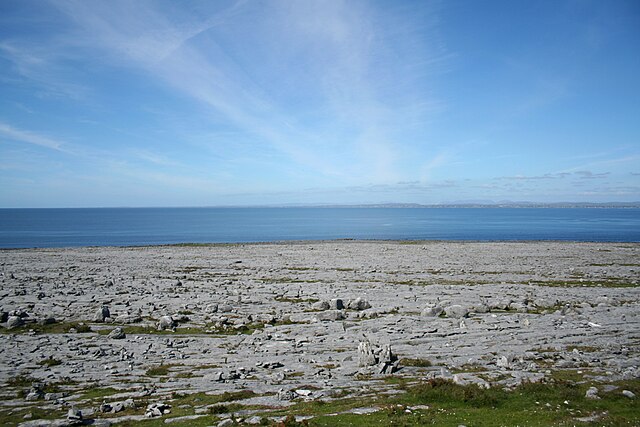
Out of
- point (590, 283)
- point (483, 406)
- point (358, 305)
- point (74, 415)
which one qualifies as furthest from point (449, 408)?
point (590, 283)

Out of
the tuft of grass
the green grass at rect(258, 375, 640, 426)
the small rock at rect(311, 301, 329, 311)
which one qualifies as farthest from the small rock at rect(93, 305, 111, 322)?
the green grass at rect(258, 375, 640, 426)

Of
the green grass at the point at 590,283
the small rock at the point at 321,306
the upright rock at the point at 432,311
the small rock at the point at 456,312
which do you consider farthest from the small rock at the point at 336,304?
the green grass at the point at 590,283

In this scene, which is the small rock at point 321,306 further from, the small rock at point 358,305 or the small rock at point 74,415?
the small rock at point 74,415

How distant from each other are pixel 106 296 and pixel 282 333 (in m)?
21.7

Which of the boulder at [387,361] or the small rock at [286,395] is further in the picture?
the boulder at [387,361]

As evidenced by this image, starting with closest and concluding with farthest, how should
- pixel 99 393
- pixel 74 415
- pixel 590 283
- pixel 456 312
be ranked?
pixel 74 415 → pixel 99 393 → pixel 456 312 → pixel 590 283

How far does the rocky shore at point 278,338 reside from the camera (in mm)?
17609

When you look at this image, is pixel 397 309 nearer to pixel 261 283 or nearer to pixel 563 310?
pixel 563 310

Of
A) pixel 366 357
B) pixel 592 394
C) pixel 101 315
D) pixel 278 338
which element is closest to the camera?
pixel 592 394

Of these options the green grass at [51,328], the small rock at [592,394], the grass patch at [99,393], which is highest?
the small rock at [592,394]

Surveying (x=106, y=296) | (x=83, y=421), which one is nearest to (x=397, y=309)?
(x=83, y=421)

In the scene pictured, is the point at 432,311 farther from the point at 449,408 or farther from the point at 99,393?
the point at 99,393

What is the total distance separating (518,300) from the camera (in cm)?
3638

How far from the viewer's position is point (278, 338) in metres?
26.8
